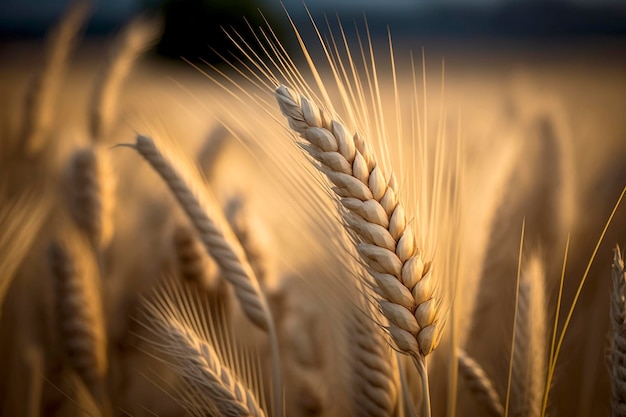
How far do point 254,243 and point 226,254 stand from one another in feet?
0.86

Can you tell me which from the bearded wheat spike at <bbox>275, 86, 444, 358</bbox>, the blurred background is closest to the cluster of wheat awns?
the bearded wheat spike at <bbox>275, 86, 444, 358</bbox>

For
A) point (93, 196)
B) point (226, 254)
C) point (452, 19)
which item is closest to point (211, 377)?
point (226, 254)

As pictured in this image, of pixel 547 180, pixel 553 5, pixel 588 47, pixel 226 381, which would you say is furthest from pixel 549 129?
pixel 226 381

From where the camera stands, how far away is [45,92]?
1052 millimetres

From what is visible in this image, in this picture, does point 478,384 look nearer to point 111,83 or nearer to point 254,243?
point 254,243

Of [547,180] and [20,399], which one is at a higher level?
[547,180]

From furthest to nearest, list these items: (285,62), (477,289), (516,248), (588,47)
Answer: (588,47) < (516,248) < (477,289) < (285,62)

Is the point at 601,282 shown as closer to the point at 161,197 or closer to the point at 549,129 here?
the point at 549,129

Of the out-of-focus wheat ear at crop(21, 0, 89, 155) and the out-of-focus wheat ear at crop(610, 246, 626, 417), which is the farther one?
the out-of-focus wheat ear at crop(21, 0, 89, 155)

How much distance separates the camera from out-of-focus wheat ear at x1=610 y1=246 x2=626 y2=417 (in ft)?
1.42

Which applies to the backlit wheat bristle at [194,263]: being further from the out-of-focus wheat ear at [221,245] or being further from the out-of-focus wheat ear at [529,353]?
the out-of-focus wheat ear at [529,353]

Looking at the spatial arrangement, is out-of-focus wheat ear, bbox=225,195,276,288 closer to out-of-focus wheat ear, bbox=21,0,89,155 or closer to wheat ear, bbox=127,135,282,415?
wheat ear, bbox=127,135,282,415

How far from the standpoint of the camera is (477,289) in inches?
28.8

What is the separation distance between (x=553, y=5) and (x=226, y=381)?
1418mm
